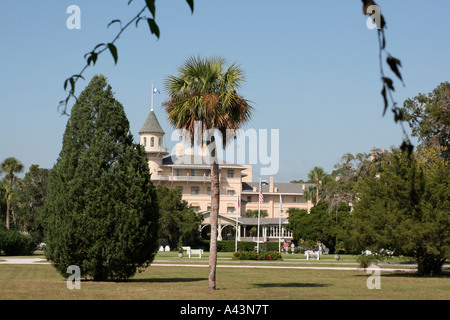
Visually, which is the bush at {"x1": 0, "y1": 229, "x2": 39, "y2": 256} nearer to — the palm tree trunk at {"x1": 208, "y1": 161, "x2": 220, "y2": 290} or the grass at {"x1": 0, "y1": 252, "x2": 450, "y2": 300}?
the grass at {"x1": 0, "y1": 252, "x2": 450, "y2": 300}

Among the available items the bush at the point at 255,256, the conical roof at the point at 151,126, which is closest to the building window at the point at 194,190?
the conical roof at the point at 151,126

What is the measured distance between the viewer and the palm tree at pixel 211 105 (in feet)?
76.2

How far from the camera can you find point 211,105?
22984 millimetres

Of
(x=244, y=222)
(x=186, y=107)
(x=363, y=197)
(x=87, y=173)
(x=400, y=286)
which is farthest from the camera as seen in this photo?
(x=244, y=222)

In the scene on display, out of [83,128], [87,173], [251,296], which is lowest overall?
[251,296]

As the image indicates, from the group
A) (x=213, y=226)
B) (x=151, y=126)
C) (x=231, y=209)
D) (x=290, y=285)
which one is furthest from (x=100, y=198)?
(x=231, y=209)

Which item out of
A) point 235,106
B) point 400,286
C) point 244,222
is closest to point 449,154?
point 400,286

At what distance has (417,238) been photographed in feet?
107

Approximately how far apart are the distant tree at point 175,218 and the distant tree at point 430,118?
3596cm

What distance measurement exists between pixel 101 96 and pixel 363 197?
652 inches

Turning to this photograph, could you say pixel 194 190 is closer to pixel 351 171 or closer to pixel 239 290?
pixel 351 171

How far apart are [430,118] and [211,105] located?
112 feet

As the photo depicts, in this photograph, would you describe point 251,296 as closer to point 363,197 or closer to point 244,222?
point 363,197
